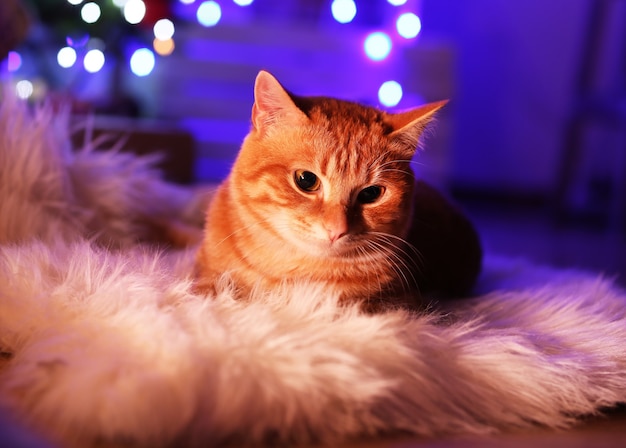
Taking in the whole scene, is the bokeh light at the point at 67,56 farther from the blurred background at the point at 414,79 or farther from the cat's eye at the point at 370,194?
the cat's eye at the point at 370,194

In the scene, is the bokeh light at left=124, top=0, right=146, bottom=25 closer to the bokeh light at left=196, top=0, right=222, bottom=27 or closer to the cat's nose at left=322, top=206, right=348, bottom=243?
the bokeh light at left=196, top=0, right=222, bottom=27

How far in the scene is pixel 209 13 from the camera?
3307 mm

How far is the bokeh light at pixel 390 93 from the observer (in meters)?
3.31

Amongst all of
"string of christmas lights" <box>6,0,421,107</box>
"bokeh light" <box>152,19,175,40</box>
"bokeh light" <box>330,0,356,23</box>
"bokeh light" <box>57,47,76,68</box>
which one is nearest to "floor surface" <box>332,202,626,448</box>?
"string of christmas lights" <box>6,0,421,107</box>

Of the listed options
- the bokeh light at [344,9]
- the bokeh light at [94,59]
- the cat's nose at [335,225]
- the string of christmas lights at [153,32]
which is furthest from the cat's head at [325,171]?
the bokeh light at [344,9]

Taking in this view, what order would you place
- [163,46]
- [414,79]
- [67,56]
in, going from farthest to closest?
[414,79], [163,46], [67,56]

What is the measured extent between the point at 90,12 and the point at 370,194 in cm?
195

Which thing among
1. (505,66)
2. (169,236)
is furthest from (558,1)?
(169,236)

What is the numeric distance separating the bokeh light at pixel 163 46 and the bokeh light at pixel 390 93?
1.06m

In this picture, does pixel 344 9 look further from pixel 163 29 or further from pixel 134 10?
pixel 134 10

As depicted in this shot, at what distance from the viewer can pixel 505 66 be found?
4.28m

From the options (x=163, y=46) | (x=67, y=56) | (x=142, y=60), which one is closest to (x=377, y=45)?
(x=163, y=46)

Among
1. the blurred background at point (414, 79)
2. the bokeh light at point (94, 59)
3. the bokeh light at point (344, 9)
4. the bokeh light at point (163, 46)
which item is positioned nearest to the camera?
the bokeh light at point (94, 59)

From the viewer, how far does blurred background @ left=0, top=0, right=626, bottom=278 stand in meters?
2.82
